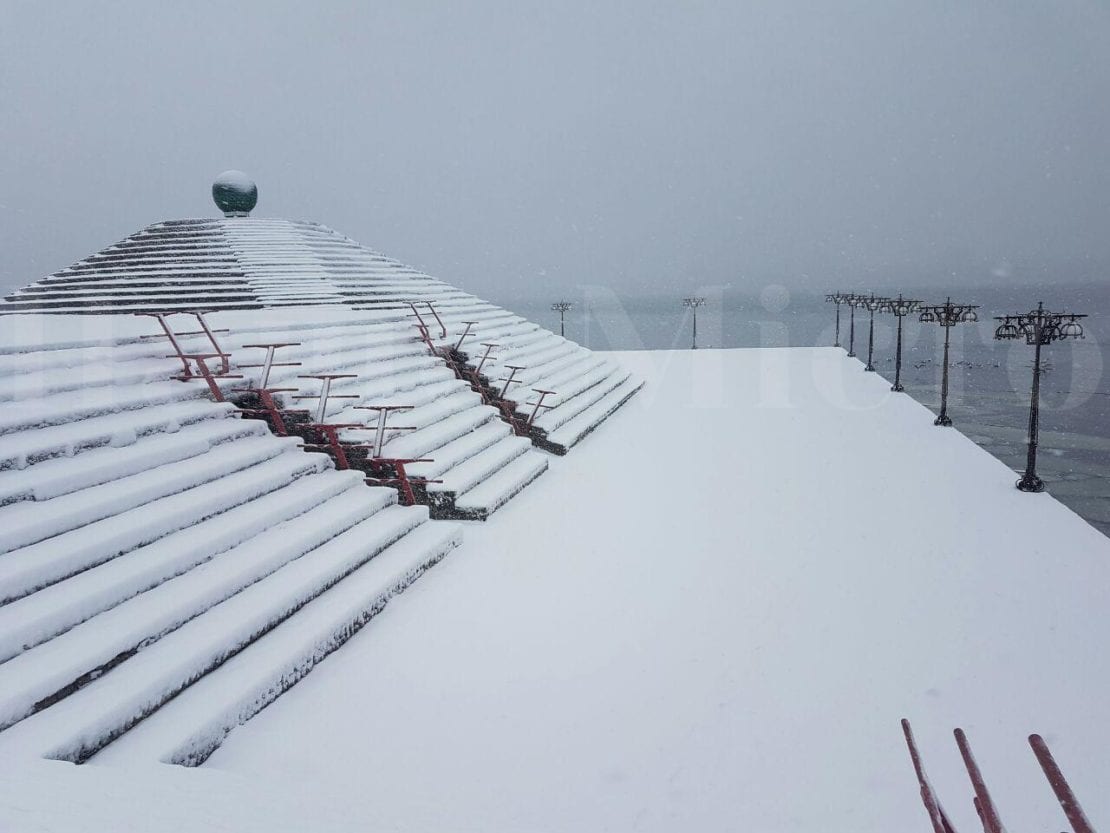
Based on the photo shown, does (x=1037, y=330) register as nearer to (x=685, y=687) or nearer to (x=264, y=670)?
(x=685, y=687)

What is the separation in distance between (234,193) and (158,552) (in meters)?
15.4

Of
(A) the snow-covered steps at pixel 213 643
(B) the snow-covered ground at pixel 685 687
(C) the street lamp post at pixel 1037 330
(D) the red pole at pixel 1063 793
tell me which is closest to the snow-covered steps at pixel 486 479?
(B) the snow-covered ground at pixel 685 687

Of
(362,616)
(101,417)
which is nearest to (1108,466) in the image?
(362,616)

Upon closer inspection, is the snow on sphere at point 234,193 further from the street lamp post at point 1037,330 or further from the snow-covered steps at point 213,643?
the street lamp post at point 1037,330

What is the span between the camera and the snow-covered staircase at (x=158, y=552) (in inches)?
145

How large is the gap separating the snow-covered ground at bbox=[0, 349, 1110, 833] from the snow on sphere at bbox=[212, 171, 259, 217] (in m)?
14.0

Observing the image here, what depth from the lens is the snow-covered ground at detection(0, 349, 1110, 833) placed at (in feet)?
10.5

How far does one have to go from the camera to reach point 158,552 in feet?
15.5

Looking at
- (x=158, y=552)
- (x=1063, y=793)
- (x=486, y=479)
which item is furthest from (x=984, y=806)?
(x=486, y=479)

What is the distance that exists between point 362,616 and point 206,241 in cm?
1348

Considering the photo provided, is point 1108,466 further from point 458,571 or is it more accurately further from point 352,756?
point 352,756

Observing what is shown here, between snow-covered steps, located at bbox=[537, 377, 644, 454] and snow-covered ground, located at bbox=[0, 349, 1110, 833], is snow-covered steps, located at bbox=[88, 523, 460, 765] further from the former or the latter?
snow-covered steps, located at bbox=[537, 377, 644, 454]

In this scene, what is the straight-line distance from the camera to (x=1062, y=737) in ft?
12.7

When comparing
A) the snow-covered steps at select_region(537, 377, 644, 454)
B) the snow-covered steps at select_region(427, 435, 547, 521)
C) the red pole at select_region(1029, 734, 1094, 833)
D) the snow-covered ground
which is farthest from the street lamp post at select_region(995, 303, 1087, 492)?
the red pole at select_region(1029, 734, 1094, 833)
